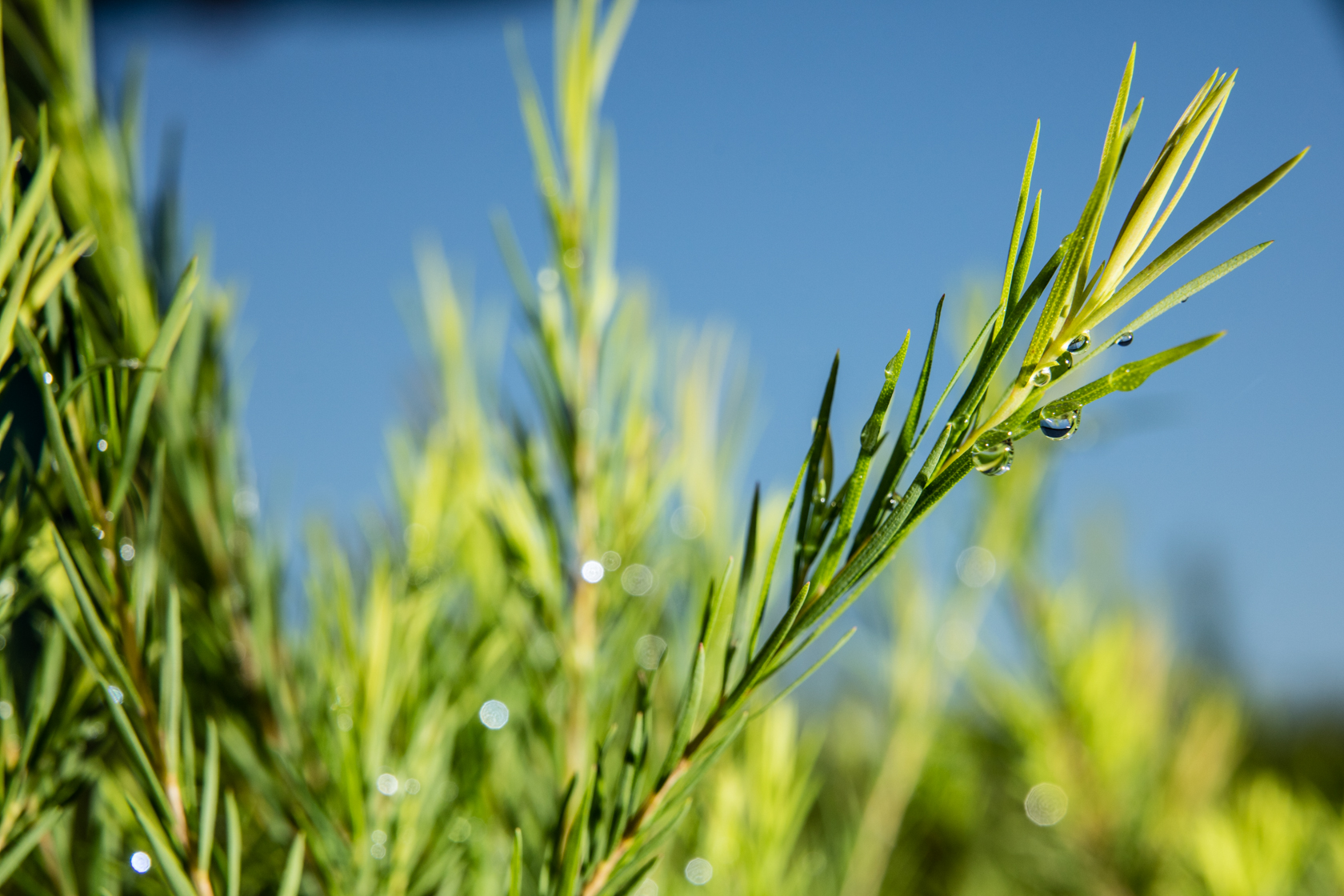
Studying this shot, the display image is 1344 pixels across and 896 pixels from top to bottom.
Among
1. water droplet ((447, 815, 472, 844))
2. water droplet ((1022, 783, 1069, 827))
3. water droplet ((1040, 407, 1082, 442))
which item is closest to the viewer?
water droplet ((1040, 407, 1082, 442))

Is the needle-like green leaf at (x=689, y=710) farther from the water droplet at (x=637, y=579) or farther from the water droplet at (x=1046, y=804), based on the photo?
the water droplet at (x=1046, y=804)

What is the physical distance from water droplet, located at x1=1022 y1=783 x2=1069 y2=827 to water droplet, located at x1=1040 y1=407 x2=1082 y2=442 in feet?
1.33

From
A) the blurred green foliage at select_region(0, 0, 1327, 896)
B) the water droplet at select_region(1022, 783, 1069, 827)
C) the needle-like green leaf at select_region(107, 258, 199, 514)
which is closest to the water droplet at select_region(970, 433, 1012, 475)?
the blurred green foliage at select_region(0, 0, 1327, 896)

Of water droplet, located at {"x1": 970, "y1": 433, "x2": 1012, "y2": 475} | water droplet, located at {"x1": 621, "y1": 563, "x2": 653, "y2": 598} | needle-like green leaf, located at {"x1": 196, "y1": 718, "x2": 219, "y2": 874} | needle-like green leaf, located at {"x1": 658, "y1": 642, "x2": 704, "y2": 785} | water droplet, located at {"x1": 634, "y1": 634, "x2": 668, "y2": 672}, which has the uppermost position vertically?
water droplet, located at {"x1": 970, "y1": 433, "x2": 1012, "y2": 475}

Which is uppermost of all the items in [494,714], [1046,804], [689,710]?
[689,710]

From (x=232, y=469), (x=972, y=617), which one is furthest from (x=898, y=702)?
(x=232, y=469)

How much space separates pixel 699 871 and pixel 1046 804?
272mm

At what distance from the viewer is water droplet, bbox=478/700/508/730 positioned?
11.5 inches

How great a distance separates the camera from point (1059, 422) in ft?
0.44

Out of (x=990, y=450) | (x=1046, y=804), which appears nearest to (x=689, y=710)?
(x=990, y=450)

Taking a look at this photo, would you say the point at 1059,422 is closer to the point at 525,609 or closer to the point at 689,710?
the point at 689,710

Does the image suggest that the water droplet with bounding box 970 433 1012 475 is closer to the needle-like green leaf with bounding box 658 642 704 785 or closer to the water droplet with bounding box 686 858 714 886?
the needle-like green leaf with bounding box 658 642 704 785

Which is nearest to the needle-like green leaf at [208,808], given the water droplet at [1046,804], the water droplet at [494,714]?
the water droplet at [494,714]

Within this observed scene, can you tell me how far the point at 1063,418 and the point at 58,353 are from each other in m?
0.20
